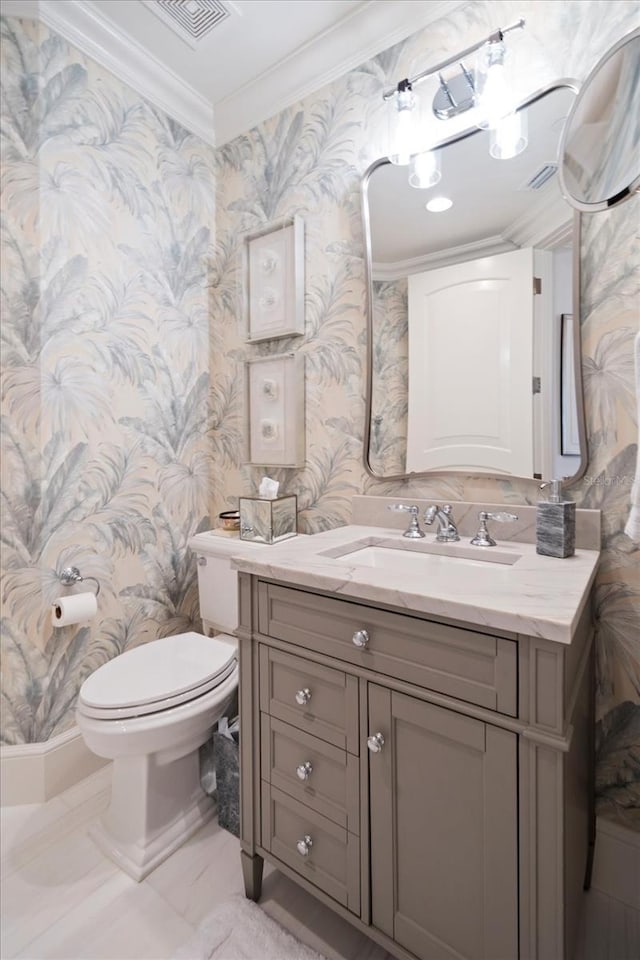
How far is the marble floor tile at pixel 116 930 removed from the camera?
1.08 metres

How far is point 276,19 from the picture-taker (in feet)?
5.17

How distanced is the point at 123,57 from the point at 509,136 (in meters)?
1.46

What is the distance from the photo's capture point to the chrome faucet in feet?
4.44

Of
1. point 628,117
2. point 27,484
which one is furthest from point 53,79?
point 628,117

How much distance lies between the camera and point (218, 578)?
1.79 metres

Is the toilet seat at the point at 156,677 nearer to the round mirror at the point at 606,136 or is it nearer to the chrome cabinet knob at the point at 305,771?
the chrome cabinet knob at the point at 305,771

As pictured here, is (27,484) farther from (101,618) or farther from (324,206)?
(324,206)

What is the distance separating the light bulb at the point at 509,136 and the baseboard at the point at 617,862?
187 centimetres

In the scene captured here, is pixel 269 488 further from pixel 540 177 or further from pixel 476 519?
pixel 540 177

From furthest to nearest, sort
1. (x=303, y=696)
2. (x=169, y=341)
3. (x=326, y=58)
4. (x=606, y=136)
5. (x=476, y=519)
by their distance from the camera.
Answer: (x=169, y=341), (x=326, y=58), (x=476, y=519), (x=303, y=696), (x=606, y=136)

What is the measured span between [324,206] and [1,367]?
128cm

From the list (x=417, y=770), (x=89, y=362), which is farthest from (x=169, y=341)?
(x=417, y=770)

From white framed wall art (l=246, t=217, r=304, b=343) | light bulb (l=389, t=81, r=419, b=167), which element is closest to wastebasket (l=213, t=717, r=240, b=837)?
white framed wall art (l=246, t=217, r=304, b=343)

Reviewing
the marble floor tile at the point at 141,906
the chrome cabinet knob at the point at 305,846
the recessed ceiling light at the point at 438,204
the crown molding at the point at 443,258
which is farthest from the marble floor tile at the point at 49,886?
the recessed ceiling light at the point at 438,204
